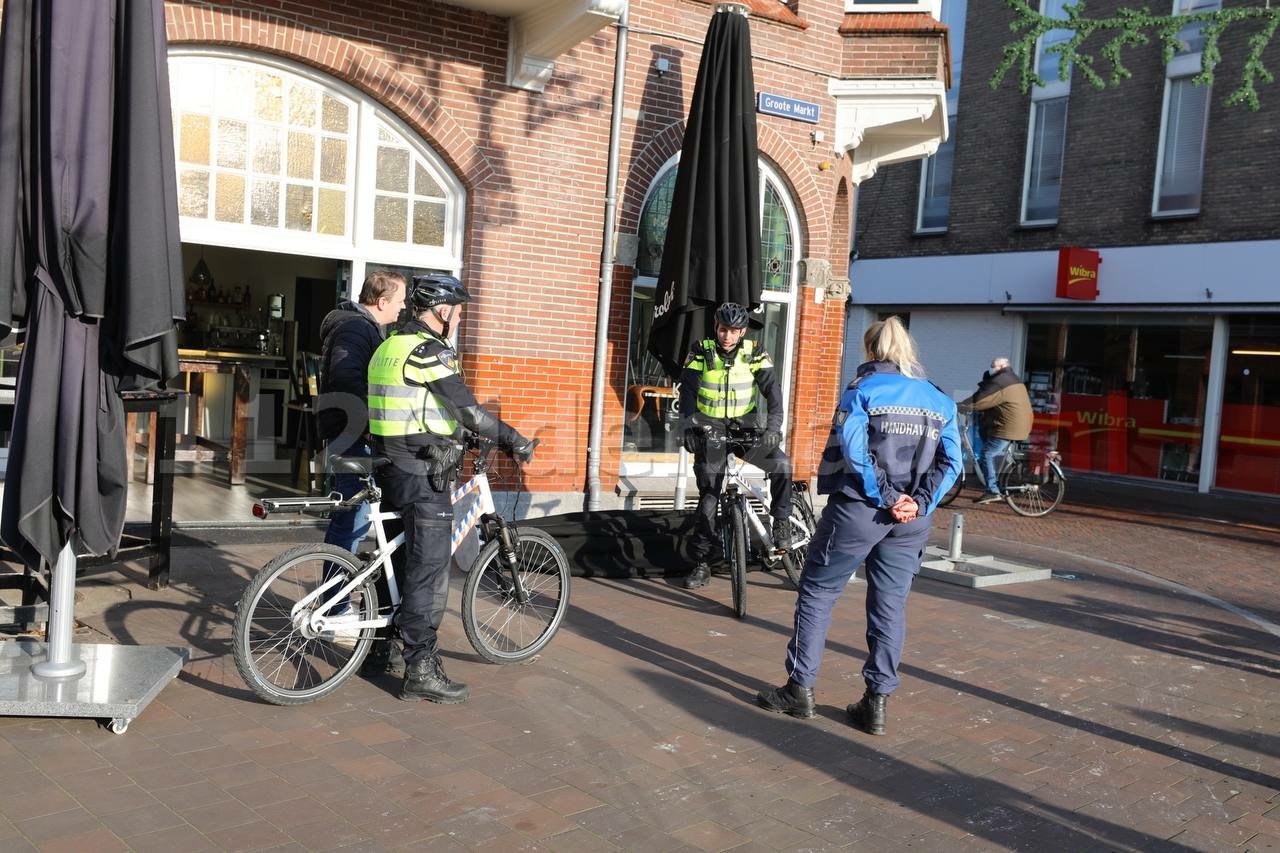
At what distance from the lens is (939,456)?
16.8ft

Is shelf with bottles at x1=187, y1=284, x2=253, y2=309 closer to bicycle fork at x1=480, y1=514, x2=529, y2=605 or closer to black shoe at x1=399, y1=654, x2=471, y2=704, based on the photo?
bicycle fork at x1=480, y1=514, x2=529, y2=605

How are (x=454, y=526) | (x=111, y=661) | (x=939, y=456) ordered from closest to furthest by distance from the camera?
(x=111, y=661) → (x=939, y=456) → (x=454, y=526)

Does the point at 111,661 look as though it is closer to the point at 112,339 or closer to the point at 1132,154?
the point at 112,339

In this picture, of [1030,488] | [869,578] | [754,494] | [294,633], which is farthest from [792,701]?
[1030,488]

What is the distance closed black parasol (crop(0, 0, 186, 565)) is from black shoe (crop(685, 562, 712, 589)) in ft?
14.0

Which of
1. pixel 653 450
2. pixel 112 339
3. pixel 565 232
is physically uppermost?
pixel 565 232

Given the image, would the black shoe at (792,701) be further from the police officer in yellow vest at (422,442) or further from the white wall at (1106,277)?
the white wall at (1106,277)

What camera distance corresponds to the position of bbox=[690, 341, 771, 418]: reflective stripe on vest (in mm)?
7570

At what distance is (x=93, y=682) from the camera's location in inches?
179

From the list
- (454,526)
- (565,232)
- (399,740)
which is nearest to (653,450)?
(565,232)

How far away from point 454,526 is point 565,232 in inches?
190

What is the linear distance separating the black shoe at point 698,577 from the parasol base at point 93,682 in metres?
3.70

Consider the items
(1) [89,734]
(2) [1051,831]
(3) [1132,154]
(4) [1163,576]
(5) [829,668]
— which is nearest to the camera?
(2) [1051,831]

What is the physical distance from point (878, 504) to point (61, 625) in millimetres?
3501
